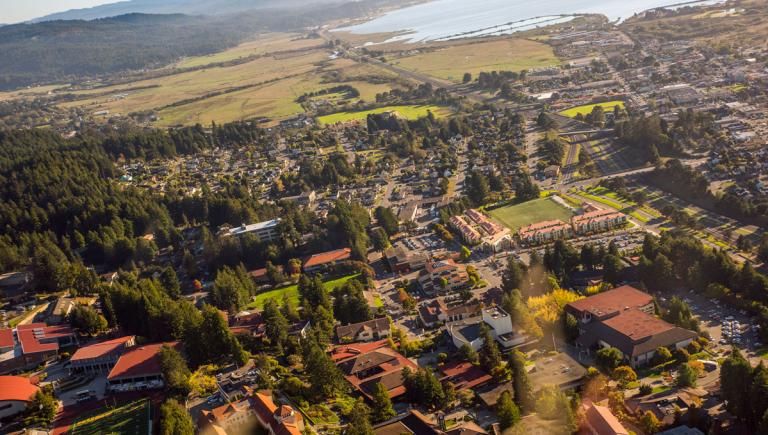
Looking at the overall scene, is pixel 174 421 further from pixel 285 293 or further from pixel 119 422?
pixel 285 293

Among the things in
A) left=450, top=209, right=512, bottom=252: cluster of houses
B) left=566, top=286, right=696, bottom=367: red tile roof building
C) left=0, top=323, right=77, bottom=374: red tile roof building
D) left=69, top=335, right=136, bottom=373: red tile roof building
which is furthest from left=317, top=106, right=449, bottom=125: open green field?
left=69, top=335, right=136, bottom=373: red tile roof building

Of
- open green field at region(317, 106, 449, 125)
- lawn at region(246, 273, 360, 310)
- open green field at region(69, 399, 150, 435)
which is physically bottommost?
lawn at region(246, 273, 360, 310)

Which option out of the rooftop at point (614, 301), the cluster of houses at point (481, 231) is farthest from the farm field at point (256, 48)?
the rooftop at point (614, 301)

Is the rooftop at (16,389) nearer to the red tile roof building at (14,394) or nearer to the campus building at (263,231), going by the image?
the red tile roof building at (14,394)

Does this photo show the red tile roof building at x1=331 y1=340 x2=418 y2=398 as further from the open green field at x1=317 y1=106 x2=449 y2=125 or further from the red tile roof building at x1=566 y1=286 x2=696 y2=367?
the open green field at x1=317 y1=106 x2=449 y2=125

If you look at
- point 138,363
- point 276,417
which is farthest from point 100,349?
point 276,417
